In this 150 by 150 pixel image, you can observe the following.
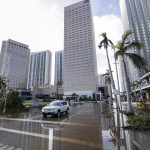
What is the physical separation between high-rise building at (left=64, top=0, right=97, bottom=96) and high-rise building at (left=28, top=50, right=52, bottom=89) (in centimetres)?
3082

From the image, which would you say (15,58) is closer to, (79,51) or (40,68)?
(79,51)

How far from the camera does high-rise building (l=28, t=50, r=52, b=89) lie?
16888 centimetres

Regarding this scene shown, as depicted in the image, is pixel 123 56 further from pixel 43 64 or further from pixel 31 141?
pixel 43 64

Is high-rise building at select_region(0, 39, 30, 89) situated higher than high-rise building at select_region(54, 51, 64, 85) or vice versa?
high-rise building at select_region(54, 51, 64, 85)

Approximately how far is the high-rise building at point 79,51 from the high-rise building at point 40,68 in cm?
3082

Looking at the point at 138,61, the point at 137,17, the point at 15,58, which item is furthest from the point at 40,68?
the point at 138,61

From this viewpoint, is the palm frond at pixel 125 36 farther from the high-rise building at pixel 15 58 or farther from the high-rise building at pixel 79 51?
the high-rise building at pixel 79 51

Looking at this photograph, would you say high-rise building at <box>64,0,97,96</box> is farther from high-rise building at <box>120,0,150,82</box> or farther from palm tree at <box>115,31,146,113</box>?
palm tree at <box>115,31,146,113</box>

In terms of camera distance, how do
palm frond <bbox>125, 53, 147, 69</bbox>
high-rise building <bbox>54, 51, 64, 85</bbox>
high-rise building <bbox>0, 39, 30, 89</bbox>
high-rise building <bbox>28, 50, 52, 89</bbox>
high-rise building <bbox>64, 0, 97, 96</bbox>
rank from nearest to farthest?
palm frond <bbox>125, 53, 147, 69</bbox> → high-rise building <bbox>0, 39, 30, 89</bbox> → high-rise building <bbox>64, 0, 97, 96</bbox> → high-rise building <bbox>28, 50, 52, 89</bbox> → high-rise building <bbox>54, 51, 64, 85</bbox>

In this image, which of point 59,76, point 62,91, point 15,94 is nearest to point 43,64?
point 59,76

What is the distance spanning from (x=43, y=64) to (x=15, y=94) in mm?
143018

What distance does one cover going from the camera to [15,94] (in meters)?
28.2

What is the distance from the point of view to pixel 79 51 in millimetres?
146250

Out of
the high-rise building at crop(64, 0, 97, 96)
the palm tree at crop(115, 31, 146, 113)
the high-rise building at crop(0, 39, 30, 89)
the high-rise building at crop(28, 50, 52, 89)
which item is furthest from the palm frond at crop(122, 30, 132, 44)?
the high-rise building at crop(28, 50, 52, 89)
